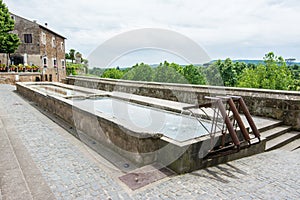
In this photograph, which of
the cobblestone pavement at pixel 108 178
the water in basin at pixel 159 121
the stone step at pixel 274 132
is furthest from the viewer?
the stone step at pixel 274 132

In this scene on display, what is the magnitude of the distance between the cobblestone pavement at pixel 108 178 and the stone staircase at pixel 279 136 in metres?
0.34

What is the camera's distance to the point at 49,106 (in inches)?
277

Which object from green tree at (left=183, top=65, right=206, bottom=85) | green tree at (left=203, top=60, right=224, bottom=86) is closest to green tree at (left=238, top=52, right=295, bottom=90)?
green tree at (left=183, top=65, right=206, bottom=85)

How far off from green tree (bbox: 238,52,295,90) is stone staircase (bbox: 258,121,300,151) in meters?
17.5

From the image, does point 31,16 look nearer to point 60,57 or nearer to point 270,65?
point 60,57

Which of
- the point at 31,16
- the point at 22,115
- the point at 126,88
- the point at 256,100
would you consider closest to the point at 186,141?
the point at 256,100

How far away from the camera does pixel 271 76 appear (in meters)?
21.0

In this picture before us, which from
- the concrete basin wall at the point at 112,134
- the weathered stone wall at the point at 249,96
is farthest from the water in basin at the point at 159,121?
the weathered stone wall at the point at 249,96

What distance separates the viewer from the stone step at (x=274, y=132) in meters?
4.49

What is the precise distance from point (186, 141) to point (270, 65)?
73.6 feet

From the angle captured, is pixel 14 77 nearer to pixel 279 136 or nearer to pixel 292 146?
pixel 279 136

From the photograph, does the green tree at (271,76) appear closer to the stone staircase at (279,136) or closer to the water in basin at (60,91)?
the stone staircase at (279,136)

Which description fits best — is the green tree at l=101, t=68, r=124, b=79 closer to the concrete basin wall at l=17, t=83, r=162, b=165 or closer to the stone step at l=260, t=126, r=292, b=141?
the concrete basin wall at l=17, t=83, r=162, b=165

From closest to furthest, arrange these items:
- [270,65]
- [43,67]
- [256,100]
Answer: [256,100] → [270,65] → [43,67]
